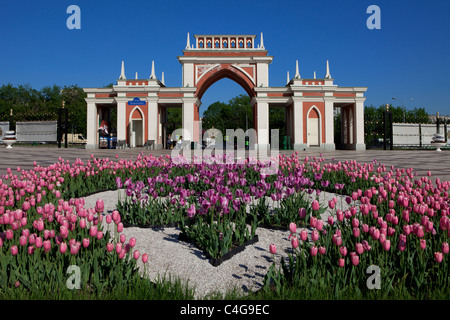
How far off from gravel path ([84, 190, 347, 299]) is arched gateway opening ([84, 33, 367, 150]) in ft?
92.1

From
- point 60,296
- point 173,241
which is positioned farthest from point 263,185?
point 60,296

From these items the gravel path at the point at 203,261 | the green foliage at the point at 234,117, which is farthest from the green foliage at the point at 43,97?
the gravel path at the point at 203,261

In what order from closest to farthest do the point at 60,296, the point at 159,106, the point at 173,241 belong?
the point at 60,296 → the point at 173,241 → the point at 159,106

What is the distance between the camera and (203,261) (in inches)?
133

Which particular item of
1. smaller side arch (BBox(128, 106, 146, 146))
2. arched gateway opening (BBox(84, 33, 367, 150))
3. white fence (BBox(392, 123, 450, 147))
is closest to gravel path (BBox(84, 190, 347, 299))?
arched gateway opening (BBox(84, 33, 367, 150))

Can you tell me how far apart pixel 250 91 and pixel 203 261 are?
35.0 metres

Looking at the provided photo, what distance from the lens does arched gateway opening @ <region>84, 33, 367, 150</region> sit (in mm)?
32938

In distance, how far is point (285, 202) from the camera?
4.57 meters

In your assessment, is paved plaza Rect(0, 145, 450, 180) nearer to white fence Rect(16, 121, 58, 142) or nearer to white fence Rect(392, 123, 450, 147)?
white fence Rect(16, 121, 58, 142)

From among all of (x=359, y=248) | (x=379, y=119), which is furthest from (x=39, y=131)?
(x=379, y=119)

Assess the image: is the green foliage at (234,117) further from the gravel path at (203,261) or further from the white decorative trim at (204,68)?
the gravel path at (203,261)

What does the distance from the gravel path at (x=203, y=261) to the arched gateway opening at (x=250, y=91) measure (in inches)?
1105
